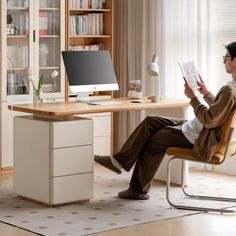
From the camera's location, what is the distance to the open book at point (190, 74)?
531cm

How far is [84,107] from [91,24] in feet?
6.59

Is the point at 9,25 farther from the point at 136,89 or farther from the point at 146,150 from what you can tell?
the point at 146,150

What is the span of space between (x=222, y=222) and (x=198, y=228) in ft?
0.80

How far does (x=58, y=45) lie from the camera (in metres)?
6.84

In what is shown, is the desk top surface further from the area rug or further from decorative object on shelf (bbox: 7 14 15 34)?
Result: decorative object on shelf (bbox: 7 14 15 34)

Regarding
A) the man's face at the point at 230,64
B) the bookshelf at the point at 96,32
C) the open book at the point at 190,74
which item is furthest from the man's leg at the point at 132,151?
the bookshelf at the point at 96,32

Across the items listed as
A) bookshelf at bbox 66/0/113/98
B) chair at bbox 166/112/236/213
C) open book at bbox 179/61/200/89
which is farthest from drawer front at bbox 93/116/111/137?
chair at bbox 166/112/236/213

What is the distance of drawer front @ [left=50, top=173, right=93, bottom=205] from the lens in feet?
16.7

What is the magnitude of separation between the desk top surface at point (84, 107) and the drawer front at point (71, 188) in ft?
1.55

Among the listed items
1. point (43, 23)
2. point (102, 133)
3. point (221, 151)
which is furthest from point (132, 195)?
point (43, 23)

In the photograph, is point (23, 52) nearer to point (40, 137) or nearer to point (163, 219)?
point (40, 137)

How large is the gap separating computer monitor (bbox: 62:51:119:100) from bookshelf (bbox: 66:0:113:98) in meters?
0.97

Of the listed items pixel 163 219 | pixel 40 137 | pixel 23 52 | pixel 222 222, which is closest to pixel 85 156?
pixel 40 137

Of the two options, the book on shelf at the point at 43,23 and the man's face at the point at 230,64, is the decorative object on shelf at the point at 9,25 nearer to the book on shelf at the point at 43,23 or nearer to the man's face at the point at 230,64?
the book on shelf at the point at 43,23
